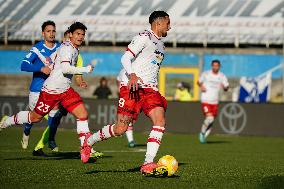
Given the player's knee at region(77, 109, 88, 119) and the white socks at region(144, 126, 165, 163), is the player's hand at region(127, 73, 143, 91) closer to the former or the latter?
the white socks at region(144, 126, 165, 163)

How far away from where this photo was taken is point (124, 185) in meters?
9.82

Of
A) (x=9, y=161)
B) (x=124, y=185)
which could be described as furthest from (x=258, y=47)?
(x=124, y=185)

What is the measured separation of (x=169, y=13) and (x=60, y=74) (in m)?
30.0

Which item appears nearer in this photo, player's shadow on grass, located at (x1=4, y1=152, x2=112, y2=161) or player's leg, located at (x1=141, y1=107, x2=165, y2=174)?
player's leg, located at (x1=141, y1=107, x2=165, y2=174)

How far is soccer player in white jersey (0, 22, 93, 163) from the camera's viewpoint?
42.2 ft

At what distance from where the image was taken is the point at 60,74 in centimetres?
1315

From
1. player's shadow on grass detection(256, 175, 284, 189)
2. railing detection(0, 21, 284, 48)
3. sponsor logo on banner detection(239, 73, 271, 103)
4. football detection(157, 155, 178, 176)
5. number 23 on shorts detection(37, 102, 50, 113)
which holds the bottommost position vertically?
player's shadow on grass detection(256, 175, 284, 189)

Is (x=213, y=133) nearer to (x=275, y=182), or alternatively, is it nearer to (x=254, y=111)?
(x=254, y=111)

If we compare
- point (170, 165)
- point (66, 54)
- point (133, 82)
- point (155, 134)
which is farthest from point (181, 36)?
point (170, 165)

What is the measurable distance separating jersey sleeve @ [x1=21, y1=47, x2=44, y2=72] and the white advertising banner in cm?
2598

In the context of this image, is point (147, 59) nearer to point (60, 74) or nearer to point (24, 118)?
point (60, 74)

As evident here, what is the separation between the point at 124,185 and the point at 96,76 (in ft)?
101

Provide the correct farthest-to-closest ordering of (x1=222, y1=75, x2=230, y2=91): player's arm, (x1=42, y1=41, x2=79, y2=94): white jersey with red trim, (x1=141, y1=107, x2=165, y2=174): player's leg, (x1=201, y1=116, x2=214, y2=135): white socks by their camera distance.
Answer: (x1=201, y1=116, x2=214, y2=135): white socks, (x1=222, y1=75, x2=230, y2=91): player's arm, (x1=42, y1=41, x2=79, y2=94): white jersey with red trim, (x1=141, y1=107, x2=165, y2=174): player's leg

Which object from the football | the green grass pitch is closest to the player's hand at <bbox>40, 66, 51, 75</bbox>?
the green grass pitch
